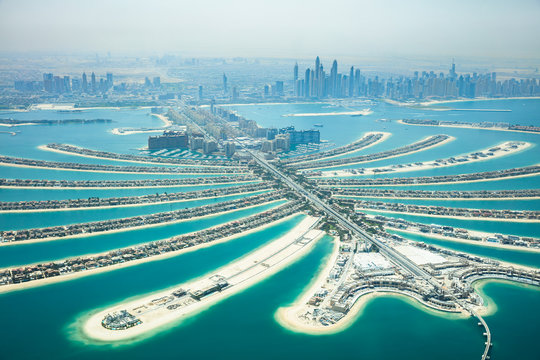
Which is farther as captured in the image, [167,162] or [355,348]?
[167,162]

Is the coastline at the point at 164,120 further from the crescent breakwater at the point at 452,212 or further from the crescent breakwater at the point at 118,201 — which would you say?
the crescent breakwater at the point at 452,212

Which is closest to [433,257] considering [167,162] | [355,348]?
[355,348]


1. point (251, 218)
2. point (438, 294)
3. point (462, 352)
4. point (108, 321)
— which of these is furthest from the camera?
point (251, 218)

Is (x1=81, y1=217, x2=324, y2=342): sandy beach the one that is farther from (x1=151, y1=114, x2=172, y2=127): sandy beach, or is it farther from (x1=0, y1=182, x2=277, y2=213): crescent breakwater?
(x1=151, y1=114, x2=172, y2=127): sandy beach

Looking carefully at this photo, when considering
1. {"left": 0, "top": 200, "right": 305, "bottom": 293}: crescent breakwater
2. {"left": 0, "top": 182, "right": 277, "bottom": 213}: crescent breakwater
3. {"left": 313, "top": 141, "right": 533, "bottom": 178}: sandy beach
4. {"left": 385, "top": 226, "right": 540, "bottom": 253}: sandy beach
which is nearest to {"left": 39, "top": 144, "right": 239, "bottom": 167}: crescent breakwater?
{"left": 0, "top": 182, "right": 277, "bottom": 213}: crescent breakwater

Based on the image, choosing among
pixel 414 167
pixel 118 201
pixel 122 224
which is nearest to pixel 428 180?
pixel 414 167

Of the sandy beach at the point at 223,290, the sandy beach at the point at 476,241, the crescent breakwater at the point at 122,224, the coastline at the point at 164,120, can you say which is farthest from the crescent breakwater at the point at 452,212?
the coastline at the point at 164,120

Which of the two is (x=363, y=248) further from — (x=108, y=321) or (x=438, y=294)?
(x=108, y=321)
